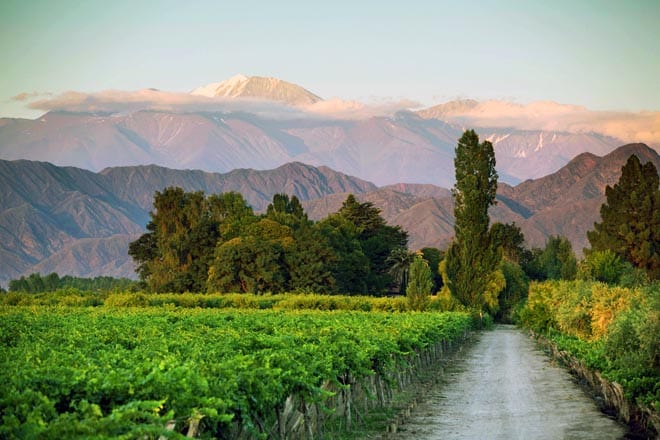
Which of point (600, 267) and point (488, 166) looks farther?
point (600, 267)

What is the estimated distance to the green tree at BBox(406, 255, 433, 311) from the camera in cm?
6241

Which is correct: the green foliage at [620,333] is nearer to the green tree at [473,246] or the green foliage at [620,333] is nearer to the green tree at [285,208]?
the green tree at [473,246]

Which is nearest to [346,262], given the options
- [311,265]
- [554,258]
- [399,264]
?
[311,265]

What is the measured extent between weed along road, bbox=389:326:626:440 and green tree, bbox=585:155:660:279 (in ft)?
213

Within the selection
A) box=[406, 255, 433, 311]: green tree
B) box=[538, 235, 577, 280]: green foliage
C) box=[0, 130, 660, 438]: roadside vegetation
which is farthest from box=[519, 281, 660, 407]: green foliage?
box=[538, 235, 577, 280]: green foliage

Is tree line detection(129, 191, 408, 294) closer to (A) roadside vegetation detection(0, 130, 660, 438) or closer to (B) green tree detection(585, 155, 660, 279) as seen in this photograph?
(A) roadside vegetation detection(0, 130, 660, 438)

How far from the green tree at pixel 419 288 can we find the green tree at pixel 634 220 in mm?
38851

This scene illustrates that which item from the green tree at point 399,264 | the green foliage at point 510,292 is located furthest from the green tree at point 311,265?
the green foliage at point 510,292

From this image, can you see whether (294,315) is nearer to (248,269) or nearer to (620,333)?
(620,333)

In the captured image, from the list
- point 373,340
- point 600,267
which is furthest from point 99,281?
point 373,340

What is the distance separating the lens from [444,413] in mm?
20719

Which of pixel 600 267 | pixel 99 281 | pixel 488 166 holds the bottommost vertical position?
pixel 99 281

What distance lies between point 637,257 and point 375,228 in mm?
31407

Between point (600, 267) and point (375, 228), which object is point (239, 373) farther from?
point (375, 228)
